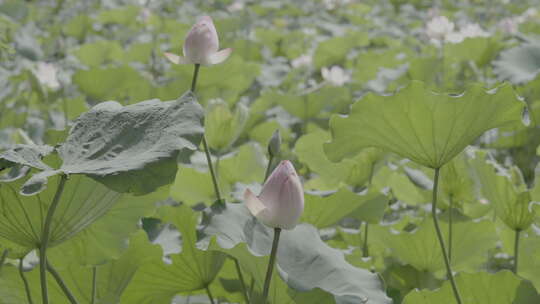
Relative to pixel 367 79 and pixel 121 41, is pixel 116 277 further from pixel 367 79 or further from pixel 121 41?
pixel 121 41

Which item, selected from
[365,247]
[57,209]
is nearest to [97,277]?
[57,209]

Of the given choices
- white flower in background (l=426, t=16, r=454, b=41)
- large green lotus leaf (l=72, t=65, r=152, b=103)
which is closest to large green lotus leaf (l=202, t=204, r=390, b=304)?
large green lotus leaf (l=72, t=65, r=152, b=103)

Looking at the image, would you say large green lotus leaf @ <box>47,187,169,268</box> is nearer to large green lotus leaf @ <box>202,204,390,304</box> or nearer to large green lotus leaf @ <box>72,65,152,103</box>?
large green lotus leaf @ <box>202,204,390,304</box>

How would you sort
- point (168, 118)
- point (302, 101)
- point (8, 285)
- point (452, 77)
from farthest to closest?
point (452, 77)
point (302, 101)
point (8, 285)
point (168, 118)

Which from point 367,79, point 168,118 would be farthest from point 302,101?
point 168,118

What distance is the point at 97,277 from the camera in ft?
3.19

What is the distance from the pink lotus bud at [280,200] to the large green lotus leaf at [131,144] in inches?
3.1

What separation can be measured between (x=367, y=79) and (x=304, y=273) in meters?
2.02

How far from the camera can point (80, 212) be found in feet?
2.51

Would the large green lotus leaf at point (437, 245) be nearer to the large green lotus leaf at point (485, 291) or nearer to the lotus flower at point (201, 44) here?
the large green lotus leaf at point (485, 291)

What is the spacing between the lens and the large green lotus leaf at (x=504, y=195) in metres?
0.99

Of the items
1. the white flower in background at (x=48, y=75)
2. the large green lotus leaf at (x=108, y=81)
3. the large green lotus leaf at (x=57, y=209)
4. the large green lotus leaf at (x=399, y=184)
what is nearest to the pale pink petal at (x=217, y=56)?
the large green lotus leaf at (x=57, y=209)

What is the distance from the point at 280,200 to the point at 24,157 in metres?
0.23

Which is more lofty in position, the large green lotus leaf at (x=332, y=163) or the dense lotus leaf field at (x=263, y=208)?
the dense lotus leaf field at (x=263, y=208)
